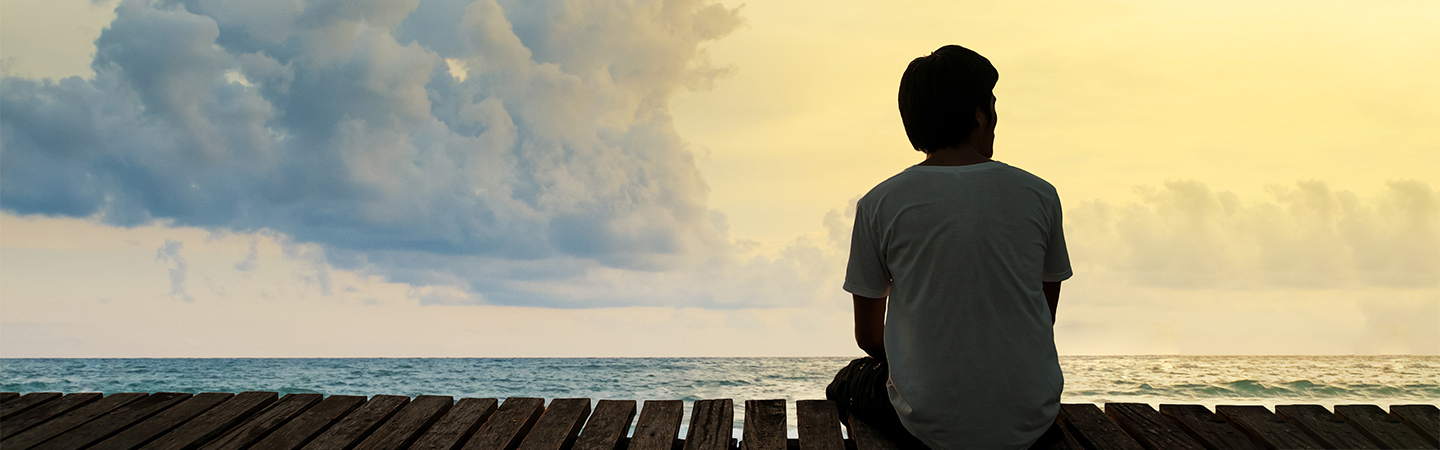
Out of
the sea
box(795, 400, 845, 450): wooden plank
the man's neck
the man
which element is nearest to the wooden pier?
box(795, 400, 845, 450): wooden plank

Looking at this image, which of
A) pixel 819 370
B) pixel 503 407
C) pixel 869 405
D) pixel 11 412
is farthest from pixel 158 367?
pixel 869 405

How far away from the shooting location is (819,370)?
20000 millimetres

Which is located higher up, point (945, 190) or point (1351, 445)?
point (945, 190)

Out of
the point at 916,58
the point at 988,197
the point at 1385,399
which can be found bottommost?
the point at 1385,399

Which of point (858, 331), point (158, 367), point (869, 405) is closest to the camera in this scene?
point (858, 331)

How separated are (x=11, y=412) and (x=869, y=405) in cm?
389

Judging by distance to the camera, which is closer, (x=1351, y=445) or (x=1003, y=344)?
(x=1003, y=344)

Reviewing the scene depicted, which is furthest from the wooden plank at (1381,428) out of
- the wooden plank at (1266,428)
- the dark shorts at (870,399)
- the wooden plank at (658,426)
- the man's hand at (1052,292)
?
the wooden plank at (658,426)

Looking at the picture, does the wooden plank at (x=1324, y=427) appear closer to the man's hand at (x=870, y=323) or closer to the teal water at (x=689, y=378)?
the man's hand at (x=870, y=323)

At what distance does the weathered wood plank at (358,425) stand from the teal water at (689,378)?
11.1 m

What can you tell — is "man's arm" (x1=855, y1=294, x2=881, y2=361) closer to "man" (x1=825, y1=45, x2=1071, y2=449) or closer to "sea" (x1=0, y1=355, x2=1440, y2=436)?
"man" (x1=825, y1=45, x2=1071, y2=449)

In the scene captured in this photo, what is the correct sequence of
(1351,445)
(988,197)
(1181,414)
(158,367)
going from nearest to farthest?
1. (988,197)
2. (1351,445)
3. (1181,414)
4. (158,367)

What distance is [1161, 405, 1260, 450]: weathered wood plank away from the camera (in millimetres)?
2674

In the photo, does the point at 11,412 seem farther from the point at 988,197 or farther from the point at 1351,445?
the point at 1351,445
